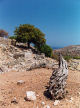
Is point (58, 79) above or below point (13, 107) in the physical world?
above

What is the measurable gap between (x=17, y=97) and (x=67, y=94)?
58.1 inches

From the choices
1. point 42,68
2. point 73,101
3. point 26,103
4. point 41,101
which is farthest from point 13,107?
point 42,68

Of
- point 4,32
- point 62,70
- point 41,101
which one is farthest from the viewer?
point 4,32

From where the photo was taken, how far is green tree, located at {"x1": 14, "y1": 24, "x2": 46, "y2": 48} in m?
15.0

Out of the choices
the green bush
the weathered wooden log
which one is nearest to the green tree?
the green bush

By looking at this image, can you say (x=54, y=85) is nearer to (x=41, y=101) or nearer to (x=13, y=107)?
(x=41, y=101)

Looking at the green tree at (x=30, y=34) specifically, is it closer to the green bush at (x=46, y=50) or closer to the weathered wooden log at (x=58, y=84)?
the green bush at (x=46, y=50)

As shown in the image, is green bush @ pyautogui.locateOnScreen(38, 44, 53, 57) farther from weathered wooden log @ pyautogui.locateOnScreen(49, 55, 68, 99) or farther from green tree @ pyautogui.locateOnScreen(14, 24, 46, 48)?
weathered wooden log @ pyautogui.locateOnScreen(49, 55, 68, 99)

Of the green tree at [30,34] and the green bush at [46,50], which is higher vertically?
the green tree at [30,34]

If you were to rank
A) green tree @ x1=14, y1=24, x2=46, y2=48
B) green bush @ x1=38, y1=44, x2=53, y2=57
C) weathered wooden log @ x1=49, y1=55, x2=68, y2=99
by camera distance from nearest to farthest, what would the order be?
1. weathered wooden log @ x1=49, y1=55, x2=68, y2=99
2. green tree @ x1=14, y1=24, x2=46, y2=48
3. green bush @ x1=38, y1=44, x2=53, y2=57

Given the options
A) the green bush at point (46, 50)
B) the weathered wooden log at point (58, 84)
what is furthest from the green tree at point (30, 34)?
the weathered wooden log at point (58, 84)

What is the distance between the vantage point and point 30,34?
15.2 m

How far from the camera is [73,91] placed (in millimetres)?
3402

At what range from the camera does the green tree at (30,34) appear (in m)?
15.0
